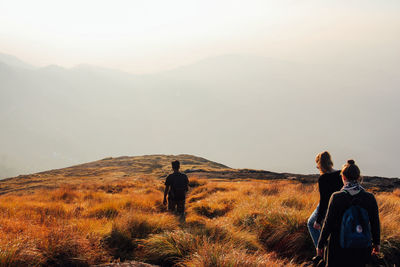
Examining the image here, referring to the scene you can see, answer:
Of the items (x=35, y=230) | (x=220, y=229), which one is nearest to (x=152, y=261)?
(x=220, y=229)

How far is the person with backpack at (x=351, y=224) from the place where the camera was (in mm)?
3311

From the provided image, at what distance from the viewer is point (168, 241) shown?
5211 millimetres

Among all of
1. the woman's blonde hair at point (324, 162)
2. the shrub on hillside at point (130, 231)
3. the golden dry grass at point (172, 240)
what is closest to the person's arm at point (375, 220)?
the woman's blonde hair at point (324, 162)

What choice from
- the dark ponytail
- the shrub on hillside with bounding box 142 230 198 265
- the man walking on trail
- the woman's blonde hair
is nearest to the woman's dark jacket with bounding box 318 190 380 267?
the dark ponytail

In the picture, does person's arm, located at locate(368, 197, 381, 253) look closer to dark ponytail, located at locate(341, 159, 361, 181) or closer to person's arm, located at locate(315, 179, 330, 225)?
dark ponytail, located at locate(341, 159, 361, 181)

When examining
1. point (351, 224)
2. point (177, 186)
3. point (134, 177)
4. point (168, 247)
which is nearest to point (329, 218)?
point (351, 224)

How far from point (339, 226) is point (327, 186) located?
1.03m

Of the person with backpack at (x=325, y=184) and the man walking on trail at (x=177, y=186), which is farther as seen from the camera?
the man walking on trail at (x=177, y=186)

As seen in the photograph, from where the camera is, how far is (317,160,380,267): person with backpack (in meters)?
3.31

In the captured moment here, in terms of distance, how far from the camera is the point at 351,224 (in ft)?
10.8

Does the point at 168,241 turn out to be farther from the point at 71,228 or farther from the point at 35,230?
the point at 35,230

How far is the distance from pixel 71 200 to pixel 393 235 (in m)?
12.7

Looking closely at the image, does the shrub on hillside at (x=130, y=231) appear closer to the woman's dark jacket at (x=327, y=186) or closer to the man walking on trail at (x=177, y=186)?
the man walking on trail at (x=177, y=186)

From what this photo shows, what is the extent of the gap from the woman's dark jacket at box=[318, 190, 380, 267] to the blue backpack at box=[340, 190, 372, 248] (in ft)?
0.24
